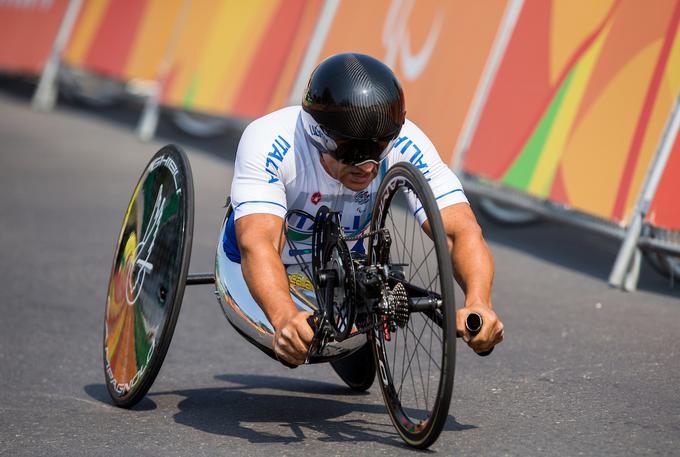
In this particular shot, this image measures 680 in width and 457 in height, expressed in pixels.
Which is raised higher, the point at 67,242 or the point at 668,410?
the point at 668,410

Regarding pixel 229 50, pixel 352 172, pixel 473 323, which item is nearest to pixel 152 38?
pixel 229 50

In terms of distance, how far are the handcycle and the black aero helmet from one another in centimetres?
16

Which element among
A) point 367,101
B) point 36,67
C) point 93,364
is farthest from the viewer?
point 36,67

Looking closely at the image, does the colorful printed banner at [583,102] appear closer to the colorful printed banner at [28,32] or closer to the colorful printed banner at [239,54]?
the colorful printed banner at [239,54]

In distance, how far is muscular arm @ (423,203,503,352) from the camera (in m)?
3.89

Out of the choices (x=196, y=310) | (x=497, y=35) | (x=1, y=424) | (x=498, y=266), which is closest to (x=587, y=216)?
(x=498, y=266)

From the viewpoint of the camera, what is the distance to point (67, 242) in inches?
358

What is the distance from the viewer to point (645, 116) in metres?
7.54

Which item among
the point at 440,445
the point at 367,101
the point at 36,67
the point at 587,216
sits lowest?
the point at 36,67

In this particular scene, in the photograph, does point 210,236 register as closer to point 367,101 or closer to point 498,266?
point 498,266

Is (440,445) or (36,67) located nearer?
(440,445)

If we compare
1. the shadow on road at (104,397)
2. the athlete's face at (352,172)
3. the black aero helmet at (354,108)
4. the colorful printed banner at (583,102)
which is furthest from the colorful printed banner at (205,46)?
the black aero helmet at (354,108)

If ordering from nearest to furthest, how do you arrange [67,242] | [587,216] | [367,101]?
1. [367,101]
2. [587,216]
3. [67,242]

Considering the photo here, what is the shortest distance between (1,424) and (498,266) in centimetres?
444
